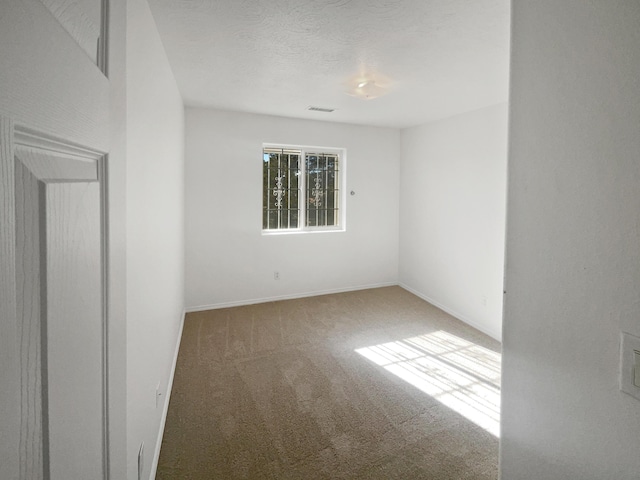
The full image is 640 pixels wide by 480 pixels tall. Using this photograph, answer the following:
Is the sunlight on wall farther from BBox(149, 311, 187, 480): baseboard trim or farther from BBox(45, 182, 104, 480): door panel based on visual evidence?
BBox(45, 182, 104, 480): door panel

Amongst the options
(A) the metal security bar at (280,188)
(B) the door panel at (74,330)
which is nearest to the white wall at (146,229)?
(B) the door panel at (74,330)

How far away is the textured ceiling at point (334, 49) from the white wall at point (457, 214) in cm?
52

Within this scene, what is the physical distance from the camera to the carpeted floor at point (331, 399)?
1.92 metres

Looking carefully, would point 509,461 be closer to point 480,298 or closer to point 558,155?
point 558,155

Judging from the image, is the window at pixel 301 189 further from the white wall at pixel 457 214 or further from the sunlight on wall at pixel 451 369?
the sunlight on wall at pixel 451 369

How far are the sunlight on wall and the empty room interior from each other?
24 millimetres

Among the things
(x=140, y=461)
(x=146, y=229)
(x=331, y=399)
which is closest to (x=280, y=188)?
(x=331, y=399)

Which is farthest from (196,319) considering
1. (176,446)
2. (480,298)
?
(480,298)

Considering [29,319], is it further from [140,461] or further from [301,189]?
[301,189]

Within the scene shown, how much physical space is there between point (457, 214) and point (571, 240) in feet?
11.5

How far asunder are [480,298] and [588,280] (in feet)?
10.8

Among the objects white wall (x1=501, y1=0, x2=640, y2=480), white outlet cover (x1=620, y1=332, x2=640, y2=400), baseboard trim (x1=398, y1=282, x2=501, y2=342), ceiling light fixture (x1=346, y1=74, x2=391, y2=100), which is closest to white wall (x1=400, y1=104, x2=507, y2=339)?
baseboard trim (x1=398, y1=282, x2=501, y2=342)

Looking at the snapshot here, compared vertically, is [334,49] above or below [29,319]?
above

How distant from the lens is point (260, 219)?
4.54 m
